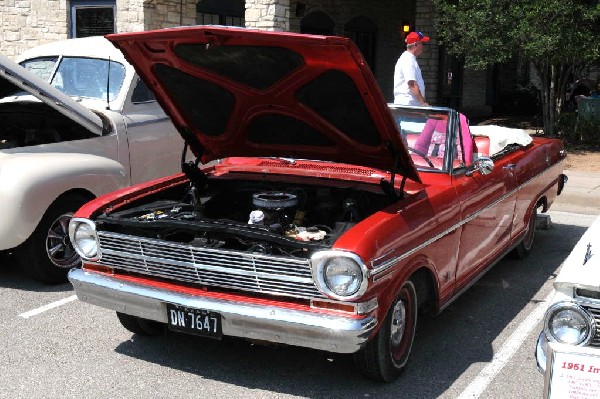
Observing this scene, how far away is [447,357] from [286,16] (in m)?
9.64

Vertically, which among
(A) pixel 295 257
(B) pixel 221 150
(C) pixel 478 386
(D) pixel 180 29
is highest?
(D) pixel 180 29

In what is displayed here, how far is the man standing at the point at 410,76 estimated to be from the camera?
25.9ft

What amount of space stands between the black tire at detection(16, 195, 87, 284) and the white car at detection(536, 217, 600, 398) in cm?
389

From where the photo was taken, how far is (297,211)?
4598mm

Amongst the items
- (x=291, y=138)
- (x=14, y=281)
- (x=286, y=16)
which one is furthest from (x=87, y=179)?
(x=286, y=16)

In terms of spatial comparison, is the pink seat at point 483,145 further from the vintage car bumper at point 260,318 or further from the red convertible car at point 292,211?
the vintage car bumper at point 260,318

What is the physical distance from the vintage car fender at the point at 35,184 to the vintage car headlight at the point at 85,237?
121cm

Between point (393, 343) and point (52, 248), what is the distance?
3.00 meters

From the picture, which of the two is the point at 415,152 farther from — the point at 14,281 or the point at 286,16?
the point at 286,16

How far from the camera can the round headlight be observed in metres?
3.65

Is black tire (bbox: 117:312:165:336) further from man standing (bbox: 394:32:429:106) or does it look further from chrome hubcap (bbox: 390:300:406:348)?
man standing (bbox: 394:32:429:106)

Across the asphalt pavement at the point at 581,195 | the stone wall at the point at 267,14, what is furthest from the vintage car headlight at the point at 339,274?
the stone wall at the point at 267,14

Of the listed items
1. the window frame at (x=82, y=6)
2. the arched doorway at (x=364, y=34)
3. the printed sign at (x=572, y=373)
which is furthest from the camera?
the arched doorway at (x=364, y=34)

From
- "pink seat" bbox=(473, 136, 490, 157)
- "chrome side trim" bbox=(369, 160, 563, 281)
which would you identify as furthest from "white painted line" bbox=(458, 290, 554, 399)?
"pink seat" bbox=(473, 136, 490, 157)
